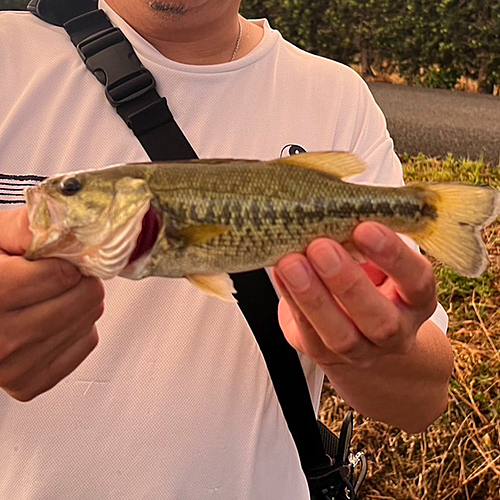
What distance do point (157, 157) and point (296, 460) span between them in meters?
1.04

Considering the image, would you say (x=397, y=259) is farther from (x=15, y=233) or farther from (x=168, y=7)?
(x=168, y=7)

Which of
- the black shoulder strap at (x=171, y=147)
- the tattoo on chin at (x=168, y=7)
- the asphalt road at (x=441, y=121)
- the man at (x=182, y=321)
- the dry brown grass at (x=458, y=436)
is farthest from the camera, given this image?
the asphalt road at (x=441, y=121)

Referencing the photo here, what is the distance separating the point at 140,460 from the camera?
194 centimetres

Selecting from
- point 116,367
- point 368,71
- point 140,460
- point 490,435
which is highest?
point 116,367

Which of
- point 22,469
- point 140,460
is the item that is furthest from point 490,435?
point 22,469

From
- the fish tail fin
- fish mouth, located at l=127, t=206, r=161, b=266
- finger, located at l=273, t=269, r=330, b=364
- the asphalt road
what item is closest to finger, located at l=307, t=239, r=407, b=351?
finger, located at l=273, t=269, r=330, b=364

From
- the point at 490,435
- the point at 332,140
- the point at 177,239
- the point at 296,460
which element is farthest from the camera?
the point at 490,435

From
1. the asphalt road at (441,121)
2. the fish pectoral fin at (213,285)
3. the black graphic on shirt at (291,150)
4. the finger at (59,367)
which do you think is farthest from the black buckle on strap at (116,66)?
the asphalt road at (441,121)

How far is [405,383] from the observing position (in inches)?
82.1

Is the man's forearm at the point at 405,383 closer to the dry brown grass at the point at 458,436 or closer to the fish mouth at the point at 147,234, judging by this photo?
the fish mouth at the point at 147,234

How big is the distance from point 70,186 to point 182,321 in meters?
0.59

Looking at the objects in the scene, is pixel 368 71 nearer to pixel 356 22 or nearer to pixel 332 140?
pixel 356 22

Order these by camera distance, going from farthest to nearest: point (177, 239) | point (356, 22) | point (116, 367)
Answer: point (356, 22) → point (116, 367) → point (177, 239)

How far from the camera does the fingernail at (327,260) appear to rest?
1615mm
